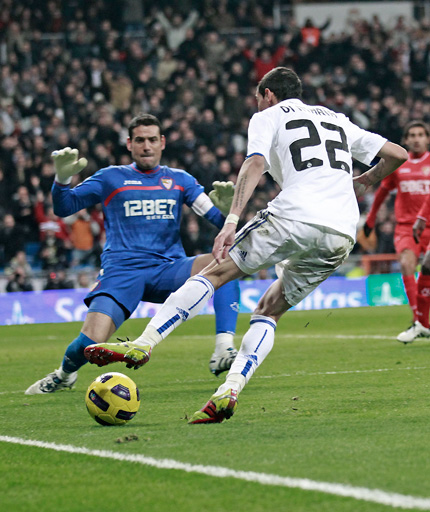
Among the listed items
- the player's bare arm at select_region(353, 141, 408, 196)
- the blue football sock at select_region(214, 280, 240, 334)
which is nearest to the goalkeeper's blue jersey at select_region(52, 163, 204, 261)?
the blue football sock at select_region(214, 280, 240, 334)

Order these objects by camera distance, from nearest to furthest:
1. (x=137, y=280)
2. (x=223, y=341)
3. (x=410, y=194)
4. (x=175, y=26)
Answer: (x=137, y=280) → (x=223, y=341) → (x=410, y=194) → (x=175, y=26)

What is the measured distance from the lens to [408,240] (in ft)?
37.4

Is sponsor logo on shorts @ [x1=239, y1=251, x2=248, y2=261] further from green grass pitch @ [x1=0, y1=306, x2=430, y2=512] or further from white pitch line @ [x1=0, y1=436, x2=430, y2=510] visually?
white pitch line @ [x1=0, y1=436, x2=430, y2=510]

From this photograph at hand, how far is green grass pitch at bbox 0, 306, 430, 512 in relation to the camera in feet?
11.5

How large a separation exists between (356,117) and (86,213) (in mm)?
7367

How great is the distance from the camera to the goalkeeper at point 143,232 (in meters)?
7.11

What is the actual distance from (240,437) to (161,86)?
56.1 ft

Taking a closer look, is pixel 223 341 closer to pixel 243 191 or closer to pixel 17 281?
pixel 243 191

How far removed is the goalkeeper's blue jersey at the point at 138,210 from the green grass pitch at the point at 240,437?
1.10 m

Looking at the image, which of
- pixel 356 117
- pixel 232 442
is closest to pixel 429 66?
pixel 356 117

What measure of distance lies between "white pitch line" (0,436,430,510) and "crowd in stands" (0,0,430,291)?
490 inches

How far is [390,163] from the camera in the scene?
5.77 m

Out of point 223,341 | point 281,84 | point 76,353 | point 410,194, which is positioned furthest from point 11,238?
point 281,84

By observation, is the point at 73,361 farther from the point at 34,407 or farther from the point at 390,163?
the point at 390,163
